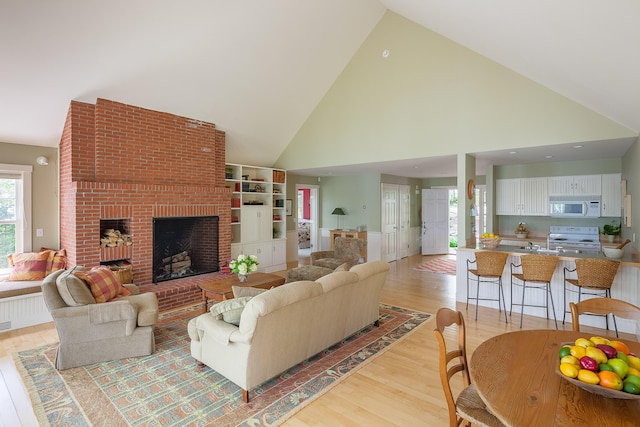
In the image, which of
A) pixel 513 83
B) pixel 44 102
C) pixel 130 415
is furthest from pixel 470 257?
pixel 44 102

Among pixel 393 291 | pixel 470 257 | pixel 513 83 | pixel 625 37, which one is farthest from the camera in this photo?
pixel 393 291

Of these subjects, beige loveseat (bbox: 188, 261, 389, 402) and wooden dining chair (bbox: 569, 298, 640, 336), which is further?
beige loveseat (bbox: 188, 261, 389, 402)

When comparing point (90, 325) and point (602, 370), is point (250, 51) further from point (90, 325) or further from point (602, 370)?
point (602, 370)

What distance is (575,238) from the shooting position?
6.19m

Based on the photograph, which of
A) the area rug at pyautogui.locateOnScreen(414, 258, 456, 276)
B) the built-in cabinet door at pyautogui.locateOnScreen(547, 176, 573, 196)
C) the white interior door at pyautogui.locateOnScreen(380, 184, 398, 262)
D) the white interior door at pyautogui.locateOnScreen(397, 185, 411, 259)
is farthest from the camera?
the white interior door at pyautogui.locateOnScreen(397, 185, 411, 259)

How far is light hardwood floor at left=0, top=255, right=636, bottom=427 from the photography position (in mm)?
2512

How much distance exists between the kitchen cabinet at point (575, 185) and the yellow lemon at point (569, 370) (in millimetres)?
6065

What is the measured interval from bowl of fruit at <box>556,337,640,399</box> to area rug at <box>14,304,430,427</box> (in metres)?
1.92

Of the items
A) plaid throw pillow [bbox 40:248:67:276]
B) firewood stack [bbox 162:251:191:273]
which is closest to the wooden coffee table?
firewood stack [bbox 162:251:191:273]

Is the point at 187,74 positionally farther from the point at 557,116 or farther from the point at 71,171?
the point at 557,116

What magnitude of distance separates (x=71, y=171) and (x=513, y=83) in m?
6.41

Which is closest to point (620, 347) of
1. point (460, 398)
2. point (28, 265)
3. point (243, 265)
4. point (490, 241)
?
point (460, 398)

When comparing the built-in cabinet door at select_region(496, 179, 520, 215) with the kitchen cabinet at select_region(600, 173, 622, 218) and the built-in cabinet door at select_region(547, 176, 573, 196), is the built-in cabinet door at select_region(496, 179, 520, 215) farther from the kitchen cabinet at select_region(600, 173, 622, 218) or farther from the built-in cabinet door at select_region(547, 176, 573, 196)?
the kitchen cabinet at select_region(600, 173, 622, 218)

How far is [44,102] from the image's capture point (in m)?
4.42
